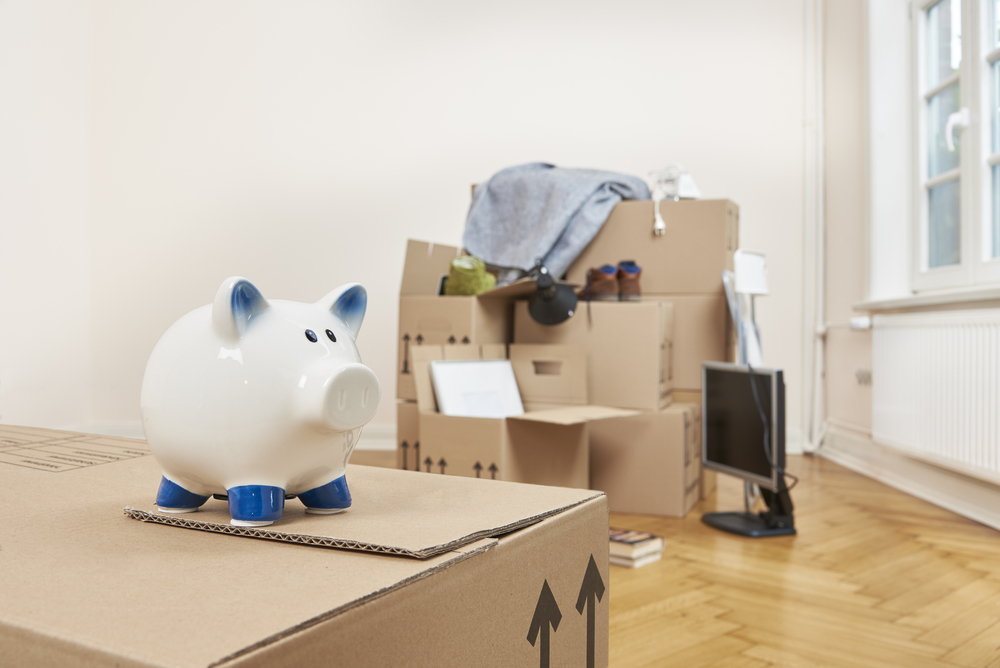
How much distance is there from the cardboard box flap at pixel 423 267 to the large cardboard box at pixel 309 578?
1.83 meters

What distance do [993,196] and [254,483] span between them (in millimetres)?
2555

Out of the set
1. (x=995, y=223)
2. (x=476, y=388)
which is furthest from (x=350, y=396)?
(x=995, y=223)

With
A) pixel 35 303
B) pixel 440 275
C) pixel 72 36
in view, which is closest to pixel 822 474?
pixel 440 275

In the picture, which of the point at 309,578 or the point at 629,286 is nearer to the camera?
the point at 309,578

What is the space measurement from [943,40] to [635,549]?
2.31 metres

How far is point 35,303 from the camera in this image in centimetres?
307

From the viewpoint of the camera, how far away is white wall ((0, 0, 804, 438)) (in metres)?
3.29

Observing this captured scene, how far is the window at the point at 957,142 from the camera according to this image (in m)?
2.24

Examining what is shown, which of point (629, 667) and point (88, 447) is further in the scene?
point (629, 667)

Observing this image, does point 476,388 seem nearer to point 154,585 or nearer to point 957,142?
point 154,585

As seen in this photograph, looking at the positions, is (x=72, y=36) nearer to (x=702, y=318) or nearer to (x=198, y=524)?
(x=702, y=318)

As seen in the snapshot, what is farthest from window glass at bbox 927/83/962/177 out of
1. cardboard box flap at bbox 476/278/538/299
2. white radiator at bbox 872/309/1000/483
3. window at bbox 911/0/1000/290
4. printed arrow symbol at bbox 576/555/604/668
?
printed arrow symbol at bbox 576/555/604/668

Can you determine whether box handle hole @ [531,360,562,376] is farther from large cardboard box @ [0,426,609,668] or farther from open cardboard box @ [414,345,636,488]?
large cardboard box @ [0,426,609,668]

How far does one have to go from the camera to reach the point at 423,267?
2.47m
